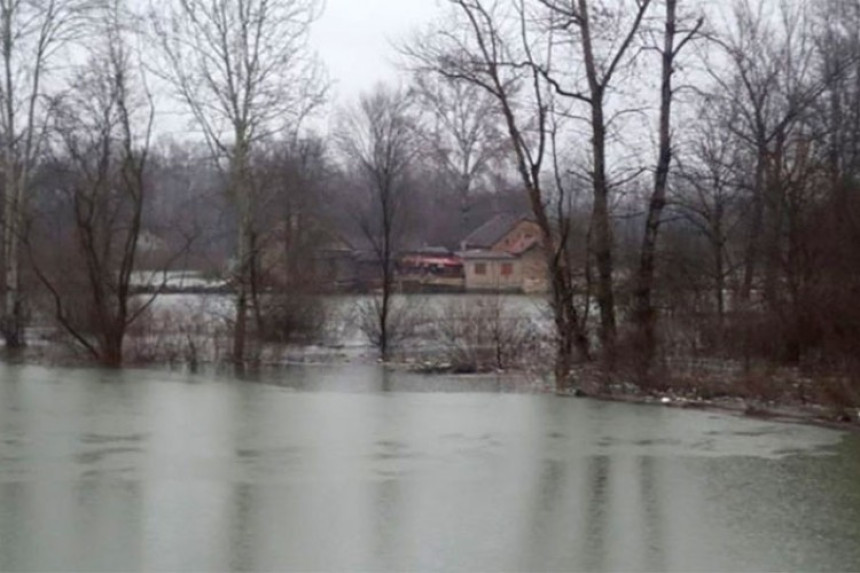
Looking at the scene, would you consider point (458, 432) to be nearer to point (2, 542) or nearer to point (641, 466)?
point (641, 466)

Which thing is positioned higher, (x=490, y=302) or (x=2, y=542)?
(x=490, y=302)

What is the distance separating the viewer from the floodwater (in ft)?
30.6

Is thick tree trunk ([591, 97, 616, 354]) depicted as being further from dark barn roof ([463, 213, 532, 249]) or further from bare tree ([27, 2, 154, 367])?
dark barn roof ([463, 213, 532, 249])

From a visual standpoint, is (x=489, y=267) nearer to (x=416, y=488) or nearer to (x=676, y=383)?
(x=676, y=383)

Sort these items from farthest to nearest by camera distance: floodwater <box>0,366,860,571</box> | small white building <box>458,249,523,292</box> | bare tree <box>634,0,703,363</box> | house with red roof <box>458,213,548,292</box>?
small white building <box>458,249,523,292</box> → house with red roof <box>458,213,548,292</box> → bare tree <box>634,0,703,363</box> → floodwater <box>0,366,860,571</box>

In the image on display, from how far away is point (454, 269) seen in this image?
7700 cm

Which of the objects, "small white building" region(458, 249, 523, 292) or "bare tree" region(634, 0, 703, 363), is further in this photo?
Answer: "small white building" region(458, 249, 523, 292)

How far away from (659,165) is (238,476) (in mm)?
18199

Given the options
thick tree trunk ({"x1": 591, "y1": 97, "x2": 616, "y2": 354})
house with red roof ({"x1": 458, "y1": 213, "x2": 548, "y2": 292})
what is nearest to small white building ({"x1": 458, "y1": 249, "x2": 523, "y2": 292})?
house with red roof ({"x1": 458, "y1": 213, "x2": 548, "y2": 292})

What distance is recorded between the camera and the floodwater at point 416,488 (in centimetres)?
931

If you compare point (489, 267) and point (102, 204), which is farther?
point (489, 267)

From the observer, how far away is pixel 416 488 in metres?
12.1

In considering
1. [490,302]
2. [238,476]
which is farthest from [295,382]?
[238,476]

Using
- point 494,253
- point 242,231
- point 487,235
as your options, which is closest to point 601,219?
point 242,231
